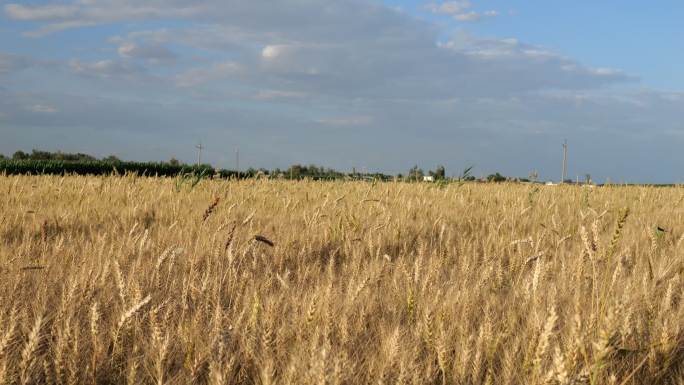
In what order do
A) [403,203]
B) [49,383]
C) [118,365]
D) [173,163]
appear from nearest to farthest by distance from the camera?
[49,383] < [118,365] < [403,203] < [173,163]

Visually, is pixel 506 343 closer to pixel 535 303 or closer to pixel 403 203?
pixel 535 303

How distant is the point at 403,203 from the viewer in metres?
5.49

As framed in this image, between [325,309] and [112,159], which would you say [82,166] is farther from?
[325,309]

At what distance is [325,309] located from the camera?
6.64 ft

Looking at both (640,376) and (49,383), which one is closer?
(49,383)

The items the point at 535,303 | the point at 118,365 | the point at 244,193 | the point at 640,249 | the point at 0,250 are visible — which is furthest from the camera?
the point at 244,193

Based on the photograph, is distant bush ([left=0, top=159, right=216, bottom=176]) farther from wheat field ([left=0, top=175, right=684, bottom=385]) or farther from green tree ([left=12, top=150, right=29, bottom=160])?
wheat field ([left=0, top=175, right=684, bottom=385])

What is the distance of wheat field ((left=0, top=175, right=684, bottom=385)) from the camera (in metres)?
1.71

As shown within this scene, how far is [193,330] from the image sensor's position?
2037 millimetres

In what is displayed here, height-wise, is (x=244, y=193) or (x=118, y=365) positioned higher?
(x=244, y=193)

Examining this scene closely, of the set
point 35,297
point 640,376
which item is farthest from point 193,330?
point 640,376

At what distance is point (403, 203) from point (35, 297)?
11.6ft

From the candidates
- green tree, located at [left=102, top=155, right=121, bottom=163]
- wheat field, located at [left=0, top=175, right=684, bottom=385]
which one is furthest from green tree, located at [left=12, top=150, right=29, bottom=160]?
wheat field, located at [left=0, top=175, right=684, bottom=385]

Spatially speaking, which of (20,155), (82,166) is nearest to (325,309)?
(82,166)
